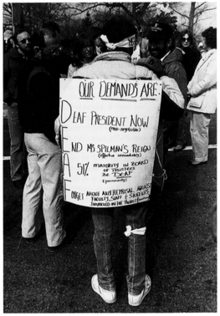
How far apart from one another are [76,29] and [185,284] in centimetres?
790

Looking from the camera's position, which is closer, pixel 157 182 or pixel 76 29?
pixel 157 182

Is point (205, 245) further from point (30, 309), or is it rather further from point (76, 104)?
point (76, 104)

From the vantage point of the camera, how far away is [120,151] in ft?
6.69

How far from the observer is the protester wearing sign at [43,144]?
2.49 m

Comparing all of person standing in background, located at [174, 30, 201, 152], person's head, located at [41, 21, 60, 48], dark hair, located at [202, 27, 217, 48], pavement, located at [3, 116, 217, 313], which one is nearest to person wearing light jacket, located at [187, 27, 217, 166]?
dark hair, located at [202, 27, 217, 48]

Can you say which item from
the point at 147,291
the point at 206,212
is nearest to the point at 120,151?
the point at 147,291

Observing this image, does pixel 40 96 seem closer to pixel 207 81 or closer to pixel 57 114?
pixel 57 114

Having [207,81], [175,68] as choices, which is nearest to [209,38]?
[207,81]

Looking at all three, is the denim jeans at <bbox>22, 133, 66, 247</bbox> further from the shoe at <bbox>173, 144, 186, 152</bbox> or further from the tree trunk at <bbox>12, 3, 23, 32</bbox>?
the shoe at <bbox>173, 144, 186, 152</bbox>

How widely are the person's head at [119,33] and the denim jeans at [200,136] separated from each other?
316 centimetres

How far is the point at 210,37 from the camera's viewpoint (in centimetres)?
437

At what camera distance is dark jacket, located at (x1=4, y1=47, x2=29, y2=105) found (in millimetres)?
3863

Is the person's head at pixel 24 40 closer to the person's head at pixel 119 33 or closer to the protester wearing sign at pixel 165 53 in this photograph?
the protester wearing sign at pixel 165 53

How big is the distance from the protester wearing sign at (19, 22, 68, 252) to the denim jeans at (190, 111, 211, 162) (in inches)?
104
